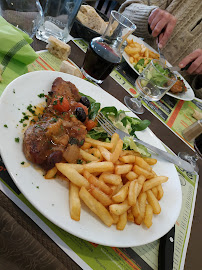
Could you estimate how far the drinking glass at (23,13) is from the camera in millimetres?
1712

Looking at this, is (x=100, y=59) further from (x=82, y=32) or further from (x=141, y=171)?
(x=141, y=171)

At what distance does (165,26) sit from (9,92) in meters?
2.96

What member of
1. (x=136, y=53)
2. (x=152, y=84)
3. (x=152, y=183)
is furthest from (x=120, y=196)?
(x=136, y=53)

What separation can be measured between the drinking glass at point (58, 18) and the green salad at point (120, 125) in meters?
0.92

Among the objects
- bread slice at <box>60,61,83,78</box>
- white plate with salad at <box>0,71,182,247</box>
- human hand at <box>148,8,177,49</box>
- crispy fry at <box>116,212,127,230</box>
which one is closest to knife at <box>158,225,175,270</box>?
white plate with salad at <box>0,71,182,247</box>

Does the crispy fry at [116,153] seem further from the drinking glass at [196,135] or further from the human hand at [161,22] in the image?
the human hand at [161,22]

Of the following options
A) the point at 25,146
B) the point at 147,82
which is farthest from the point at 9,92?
the point at 147,82

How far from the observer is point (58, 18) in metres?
2.06

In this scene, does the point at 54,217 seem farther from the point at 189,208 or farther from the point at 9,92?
the point at 189,208

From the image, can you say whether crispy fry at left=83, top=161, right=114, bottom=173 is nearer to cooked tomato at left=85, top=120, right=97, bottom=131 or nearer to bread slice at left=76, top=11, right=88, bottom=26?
cooked tomato at left=85, top=120, right=97, bottom=131

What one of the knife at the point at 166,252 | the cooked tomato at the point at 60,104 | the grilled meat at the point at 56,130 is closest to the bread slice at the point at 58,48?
the grilled meat at the point at 56,130

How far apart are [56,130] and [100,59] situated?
36.7 inches

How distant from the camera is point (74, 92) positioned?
1.46 m

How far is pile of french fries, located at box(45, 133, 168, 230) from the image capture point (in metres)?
1.00
